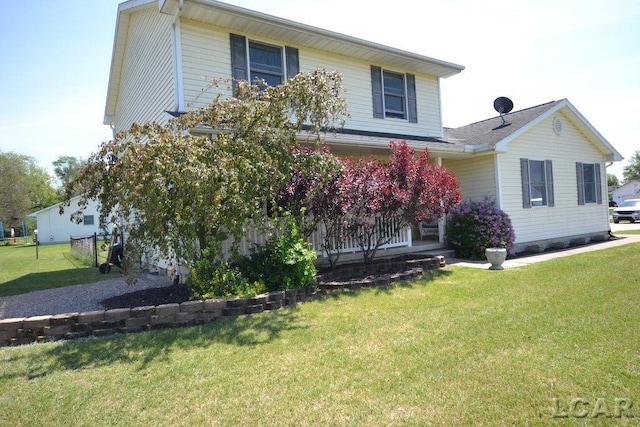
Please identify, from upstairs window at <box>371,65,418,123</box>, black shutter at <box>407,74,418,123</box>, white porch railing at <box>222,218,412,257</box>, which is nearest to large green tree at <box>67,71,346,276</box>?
white porch railing at <box>222,218,412,257</box>

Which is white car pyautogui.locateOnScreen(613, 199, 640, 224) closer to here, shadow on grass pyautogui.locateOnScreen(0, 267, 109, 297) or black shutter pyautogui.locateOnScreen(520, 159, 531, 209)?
black shutter pyautogui.locateOnScreen(520, 159, 531, 209)

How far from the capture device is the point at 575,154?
13.9m

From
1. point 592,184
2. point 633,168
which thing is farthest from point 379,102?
point 633,168

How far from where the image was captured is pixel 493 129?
12938 mm

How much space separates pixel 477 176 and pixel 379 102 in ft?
12.8

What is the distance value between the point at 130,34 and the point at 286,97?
8.44 m

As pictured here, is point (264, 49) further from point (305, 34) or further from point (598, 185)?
point (598, 185)

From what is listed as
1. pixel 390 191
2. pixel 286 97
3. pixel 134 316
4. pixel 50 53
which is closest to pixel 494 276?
pixel 390 191

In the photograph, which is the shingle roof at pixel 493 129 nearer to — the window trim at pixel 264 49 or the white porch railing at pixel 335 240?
the white porch railing at pixel 335 240

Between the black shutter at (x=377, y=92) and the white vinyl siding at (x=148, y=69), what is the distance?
228 inches

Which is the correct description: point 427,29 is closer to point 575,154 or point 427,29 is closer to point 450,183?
point 450,183

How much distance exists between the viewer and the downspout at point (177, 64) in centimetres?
833

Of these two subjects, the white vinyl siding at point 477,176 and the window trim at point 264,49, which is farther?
the white vinyl siding at point 477,176

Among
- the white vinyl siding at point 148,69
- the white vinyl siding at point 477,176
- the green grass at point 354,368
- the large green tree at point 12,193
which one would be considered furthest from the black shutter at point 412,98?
the large green tree at point 12,193
